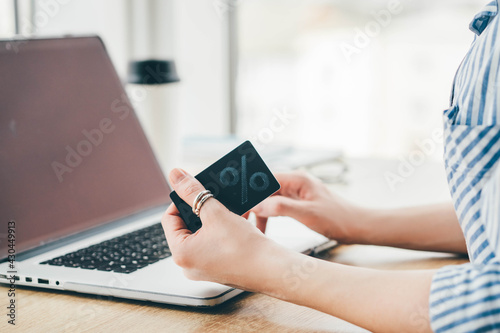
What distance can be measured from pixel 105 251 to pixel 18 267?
105 millimetres

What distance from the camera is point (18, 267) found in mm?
753

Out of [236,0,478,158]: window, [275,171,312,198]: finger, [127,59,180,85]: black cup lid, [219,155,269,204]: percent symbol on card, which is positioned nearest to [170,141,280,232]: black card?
[219,155,269,204]: percent symbol on card

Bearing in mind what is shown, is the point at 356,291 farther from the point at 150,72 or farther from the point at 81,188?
the point at 150,72

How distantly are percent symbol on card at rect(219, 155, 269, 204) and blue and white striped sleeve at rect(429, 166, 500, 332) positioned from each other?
0.22m

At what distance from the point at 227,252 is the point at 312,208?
0.87 feet

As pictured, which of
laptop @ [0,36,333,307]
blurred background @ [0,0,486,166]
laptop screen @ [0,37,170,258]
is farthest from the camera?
blurred background @ [0,0,486,166]

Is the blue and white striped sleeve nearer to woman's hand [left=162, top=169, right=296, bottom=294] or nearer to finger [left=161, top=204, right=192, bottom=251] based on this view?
woman's hand [left=162, top=169, right=296, bottom=294]

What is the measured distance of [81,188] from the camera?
3.00 feet

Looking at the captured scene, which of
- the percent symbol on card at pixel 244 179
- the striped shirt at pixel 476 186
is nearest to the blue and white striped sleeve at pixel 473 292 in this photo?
the striped shirt at pixel 476 186

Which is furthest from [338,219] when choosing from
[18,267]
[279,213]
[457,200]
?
[18,267]

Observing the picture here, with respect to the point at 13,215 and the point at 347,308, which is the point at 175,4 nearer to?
the point at 13,215

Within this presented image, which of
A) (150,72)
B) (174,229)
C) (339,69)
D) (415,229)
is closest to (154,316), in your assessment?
(174,229)

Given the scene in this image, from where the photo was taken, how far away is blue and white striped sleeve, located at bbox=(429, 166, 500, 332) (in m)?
0.50

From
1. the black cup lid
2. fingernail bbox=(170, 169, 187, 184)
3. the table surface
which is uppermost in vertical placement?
the black cup lid
